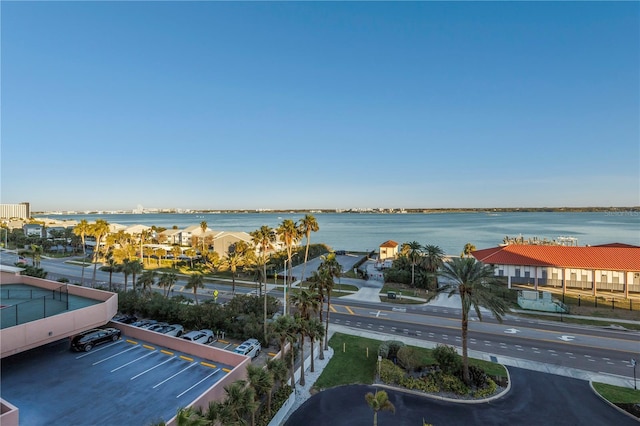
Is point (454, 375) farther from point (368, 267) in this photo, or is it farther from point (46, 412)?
point (368, 267)

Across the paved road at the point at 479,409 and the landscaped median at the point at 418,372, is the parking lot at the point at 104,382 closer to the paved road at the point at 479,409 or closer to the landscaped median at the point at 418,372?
the paved road at the point at 479,409

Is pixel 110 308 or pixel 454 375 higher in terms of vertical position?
pixel 110 308

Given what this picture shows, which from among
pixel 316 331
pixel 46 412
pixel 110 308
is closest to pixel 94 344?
pixel 110 308

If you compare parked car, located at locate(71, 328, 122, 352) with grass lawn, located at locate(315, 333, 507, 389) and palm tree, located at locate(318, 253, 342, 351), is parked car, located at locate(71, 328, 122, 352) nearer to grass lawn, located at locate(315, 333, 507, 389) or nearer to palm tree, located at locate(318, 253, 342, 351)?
grass lawn, located at locate(315, 333, 507, 389)

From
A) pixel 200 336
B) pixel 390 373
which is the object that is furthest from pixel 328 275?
pixel 200 336

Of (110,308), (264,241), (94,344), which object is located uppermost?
(264,241)

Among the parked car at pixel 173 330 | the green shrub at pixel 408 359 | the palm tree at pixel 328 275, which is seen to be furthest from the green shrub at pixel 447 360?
the parked car at pixel 173 330

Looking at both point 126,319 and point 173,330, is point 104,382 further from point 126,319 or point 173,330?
point 126,319
